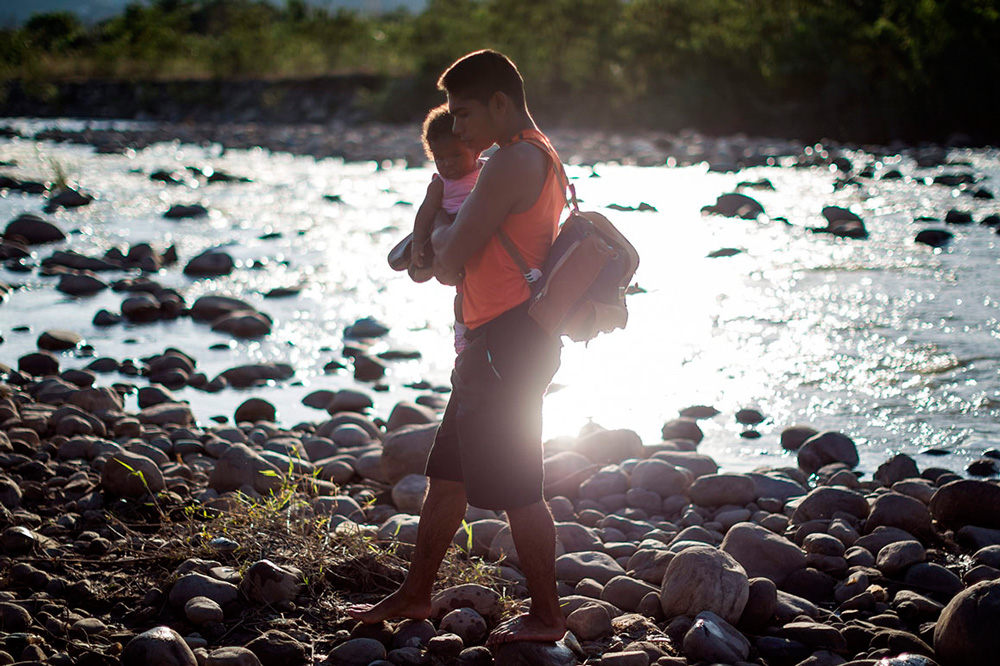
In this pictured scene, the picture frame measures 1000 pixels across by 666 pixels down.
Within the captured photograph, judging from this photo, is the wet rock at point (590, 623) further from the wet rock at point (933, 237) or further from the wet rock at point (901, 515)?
the wet rock at point (933, 237)

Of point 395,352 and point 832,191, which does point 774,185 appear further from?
point 395,352

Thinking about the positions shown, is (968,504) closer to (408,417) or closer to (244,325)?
(408,417)

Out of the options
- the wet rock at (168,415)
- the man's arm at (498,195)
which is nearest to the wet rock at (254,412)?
the wet rock at (168,415)

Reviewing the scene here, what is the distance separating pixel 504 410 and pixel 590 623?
786 millimetres

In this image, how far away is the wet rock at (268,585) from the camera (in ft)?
11.0

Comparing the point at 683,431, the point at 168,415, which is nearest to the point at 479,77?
the point at 683,431

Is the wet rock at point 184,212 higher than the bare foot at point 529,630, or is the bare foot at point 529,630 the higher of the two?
the wet rock at point 184,212

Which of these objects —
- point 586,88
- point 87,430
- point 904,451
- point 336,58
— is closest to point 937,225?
point 904,451

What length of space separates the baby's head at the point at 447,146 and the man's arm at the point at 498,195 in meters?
0.21

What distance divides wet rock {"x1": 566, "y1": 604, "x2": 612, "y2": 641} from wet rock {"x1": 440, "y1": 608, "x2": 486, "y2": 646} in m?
0.28

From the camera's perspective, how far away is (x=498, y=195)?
2811 millimetres

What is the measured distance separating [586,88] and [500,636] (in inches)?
905

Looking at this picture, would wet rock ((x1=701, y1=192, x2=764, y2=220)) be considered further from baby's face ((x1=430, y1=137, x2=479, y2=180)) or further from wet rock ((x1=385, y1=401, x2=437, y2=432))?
baby's face ((x1=430, y1=137, x2=479, y2=180))

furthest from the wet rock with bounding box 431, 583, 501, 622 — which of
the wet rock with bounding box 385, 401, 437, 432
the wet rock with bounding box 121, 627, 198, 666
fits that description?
the wet rock with bounding box 385, 401, 437, 432
